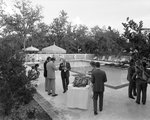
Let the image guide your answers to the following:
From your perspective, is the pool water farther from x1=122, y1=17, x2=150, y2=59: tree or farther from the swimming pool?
x1=122, y1=17, x2=150, y2=59: tree

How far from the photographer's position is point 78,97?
4.45 m

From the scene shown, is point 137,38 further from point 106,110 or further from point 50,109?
point 50,109

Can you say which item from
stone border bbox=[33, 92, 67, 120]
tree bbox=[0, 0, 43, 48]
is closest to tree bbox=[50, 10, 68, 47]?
tree bbox=[0, 0, 43, 48]

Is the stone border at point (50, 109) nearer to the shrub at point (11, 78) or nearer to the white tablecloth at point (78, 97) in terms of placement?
the white tablecloth at point (78, 97)

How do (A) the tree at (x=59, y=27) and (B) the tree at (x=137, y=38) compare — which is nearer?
(B) the tree at (x=137, y=38)

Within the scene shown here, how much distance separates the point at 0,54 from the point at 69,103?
8.40 ft

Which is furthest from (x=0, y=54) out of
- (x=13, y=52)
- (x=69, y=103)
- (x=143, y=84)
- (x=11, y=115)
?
(x=143, y=84)

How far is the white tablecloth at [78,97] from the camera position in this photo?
14.4 ft

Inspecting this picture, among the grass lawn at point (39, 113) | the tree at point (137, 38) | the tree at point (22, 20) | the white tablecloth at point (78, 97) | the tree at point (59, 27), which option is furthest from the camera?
the tree at point (59, 27)

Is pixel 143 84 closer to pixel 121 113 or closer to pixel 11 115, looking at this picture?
pixel 121 113

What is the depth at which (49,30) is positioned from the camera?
106ft

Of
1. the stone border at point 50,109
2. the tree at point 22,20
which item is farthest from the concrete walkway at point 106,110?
the tree at point 22,20

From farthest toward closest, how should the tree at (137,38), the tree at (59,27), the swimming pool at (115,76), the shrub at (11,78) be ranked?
the tree at (59,27) → the swimming pool at (115,76) → the tree at (137,38) → the shrub at (11,78)

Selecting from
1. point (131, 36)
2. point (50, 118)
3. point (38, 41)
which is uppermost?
point (38, 41)
